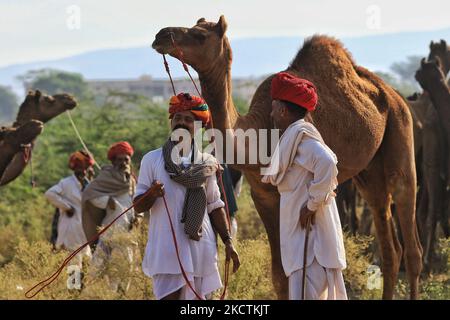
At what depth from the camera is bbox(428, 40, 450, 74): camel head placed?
726 inches

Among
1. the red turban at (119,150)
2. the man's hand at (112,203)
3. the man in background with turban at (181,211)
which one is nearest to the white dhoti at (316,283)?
the man in background with turban at (181,211)

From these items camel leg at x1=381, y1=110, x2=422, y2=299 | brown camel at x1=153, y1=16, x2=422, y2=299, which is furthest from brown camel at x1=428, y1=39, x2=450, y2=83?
camel leg at x1=381, y1=110, x2=422, y2=299

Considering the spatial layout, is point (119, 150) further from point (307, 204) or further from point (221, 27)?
point (307, 204)

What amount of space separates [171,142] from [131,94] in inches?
869

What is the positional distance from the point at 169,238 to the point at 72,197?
731cm

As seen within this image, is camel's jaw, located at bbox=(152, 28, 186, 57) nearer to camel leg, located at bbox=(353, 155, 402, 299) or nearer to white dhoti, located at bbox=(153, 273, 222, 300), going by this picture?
white dhoti, located at bbox=(153, 273, 222, 300)

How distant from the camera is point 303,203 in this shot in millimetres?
8008

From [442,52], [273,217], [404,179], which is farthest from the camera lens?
[442,52]

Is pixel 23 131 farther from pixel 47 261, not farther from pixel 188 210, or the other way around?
pixel 188 210

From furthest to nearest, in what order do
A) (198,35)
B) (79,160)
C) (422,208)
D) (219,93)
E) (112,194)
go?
(422,208) < (79,160) < (112,194) < (219,93) < (198,35)

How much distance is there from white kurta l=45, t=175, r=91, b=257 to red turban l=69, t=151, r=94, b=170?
0.23m

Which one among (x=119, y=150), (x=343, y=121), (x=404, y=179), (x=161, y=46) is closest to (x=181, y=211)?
(x=161, y=46)

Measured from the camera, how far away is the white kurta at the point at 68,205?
49.8 feet

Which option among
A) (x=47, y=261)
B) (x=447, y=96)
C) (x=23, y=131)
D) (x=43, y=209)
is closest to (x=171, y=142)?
(x=47, y=261)
